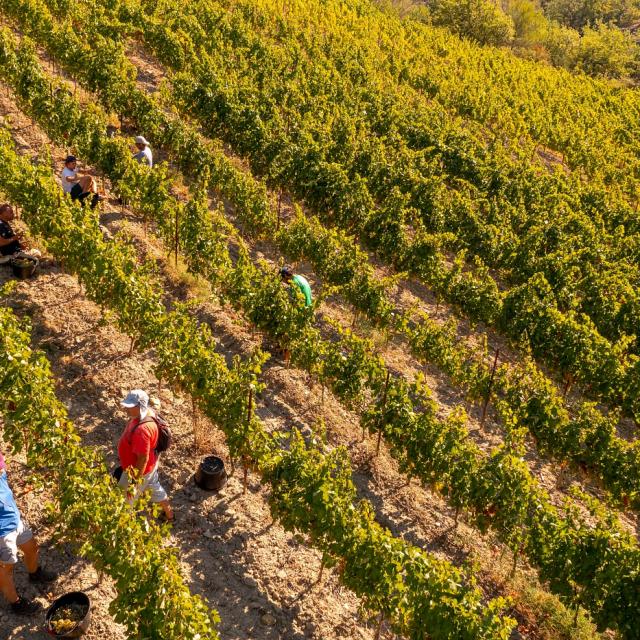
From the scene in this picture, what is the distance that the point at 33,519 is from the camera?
640 cm

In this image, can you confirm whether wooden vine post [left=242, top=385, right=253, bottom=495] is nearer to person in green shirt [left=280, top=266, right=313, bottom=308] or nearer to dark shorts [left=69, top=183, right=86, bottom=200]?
person in green shirt [left=280, top=266, right=313, bottom=308]

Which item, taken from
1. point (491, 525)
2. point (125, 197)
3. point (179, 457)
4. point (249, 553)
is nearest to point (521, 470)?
point (491, 525)

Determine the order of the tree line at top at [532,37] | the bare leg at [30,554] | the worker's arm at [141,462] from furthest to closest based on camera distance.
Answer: the tree line at top at [532,37], the worker's arm at [141,462], the bare leg at [30,554]

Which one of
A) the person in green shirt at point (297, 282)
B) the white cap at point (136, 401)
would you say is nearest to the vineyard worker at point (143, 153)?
the person in green shirt at point (297, 282)

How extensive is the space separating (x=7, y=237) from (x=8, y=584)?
20.9ft

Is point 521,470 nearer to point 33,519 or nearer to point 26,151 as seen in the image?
point 33,519

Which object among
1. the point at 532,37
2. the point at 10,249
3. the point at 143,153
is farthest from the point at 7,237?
the point at 532,37

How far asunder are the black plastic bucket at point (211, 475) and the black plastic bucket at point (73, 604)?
206 cm

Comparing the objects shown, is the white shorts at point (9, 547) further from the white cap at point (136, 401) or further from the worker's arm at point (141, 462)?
the white cap at point (136, 401)

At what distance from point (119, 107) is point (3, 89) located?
3571 mm

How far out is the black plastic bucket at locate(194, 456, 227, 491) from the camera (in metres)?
7.30

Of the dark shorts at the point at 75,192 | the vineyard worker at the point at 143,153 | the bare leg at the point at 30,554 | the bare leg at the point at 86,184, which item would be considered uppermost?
the vineyard worker at the point at 143,153

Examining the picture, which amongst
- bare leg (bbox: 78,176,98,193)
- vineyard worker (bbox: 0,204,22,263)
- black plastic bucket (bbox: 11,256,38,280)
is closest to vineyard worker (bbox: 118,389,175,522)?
black plastic bucket (bbox: 11,256,38,280)

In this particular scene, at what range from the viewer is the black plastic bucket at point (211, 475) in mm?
7301
